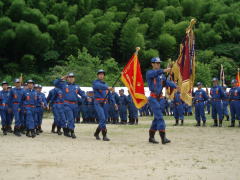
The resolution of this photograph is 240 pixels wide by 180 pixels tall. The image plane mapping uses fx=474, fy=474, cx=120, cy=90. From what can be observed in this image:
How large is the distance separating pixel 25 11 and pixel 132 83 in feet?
120

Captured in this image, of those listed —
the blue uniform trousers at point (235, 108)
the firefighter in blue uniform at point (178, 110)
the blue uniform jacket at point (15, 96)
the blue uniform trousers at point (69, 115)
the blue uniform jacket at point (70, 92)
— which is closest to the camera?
the blue uniform trousers at point (69, 115)

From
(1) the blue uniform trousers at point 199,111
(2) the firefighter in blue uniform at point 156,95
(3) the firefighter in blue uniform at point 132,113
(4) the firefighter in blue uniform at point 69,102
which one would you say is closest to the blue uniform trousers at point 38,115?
(4) the firefighter in blue uniform at point 69,102

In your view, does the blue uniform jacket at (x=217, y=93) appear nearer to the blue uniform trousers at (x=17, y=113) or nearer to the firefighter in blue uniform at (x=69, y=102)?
the firefighter in blue uniform at (x=69, y=102)

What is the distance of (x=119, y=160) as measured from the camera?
976 centimetres

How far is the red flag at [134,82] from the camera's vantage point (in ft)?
47.6

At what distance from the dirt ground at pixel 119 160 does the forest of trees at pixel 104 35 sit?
28230mm

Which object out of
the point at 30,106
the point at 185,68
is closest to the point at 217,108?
the point at 185,68

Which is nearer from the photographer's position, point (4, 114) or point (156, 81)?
point (156, 81)

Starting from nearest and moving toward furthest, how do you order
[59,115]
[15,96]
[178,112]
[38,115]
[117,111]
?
[15,96], [59,115], [38,115], [178,112], [117,111]

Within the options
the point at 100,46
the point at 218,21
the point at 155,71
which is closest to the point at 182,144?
the point at 155,71

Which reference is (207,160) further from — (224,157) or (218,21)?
(218,21)

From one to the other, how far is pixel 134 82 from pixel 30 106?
3.85 metres

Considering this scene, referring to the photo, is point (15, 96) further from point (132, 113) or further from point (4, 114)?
point (132, 113)

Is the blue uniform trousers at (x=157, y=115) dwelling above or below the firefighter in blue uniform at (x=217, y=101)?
below
